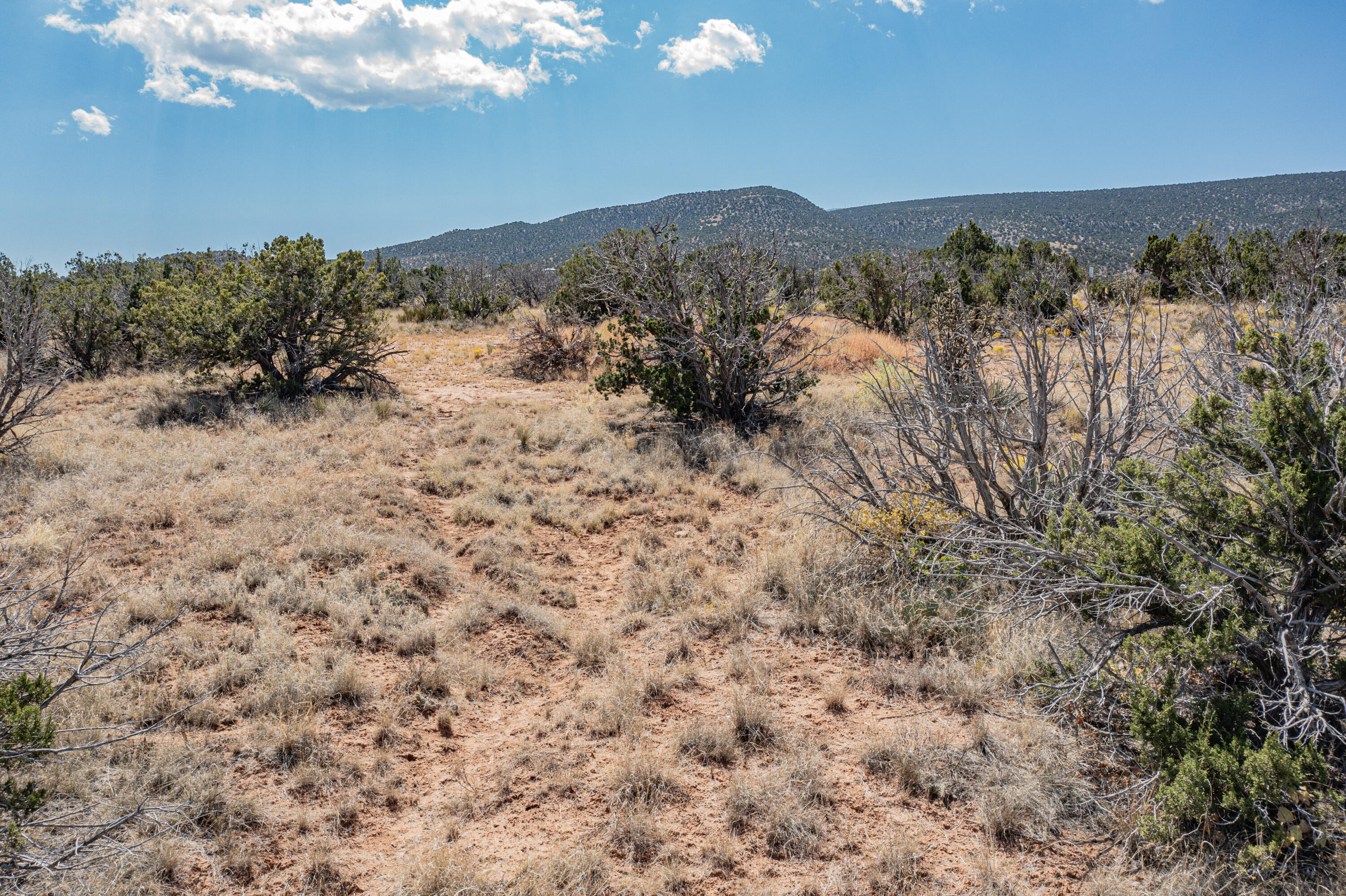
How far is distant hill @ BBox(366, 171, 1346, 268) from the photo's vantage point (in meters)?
59.9

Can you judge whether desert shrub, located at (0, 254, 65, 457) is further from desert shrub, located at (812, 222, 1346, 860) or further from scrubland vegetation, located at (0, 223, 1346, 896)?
desert shrub, located at (812, 222, 1346, 860)

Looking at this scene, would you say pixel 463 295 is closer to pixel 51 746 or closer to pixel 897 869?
pixel 51 746

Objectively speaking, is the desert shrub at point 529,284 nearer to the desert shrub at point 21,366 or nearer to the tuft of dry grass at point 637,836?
the desert shrub at point 21,366

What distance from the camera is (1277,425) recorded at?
2783 mm

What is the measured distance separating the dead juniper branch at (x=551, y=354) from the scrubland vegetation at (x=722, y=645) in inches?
218

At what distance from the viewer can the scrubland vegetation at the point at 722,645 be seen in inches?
111

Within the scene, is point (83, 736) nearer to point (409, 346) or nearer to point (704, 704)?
point (704, 704)

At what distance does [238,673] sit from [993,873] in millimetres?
4491

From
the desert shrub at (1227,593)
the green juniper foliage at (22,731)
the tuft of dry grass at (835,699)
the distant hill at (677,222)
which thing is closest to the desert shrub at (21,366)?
the green juniper foliage at (22,731)

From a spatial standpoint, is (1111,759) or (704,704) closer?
(1111,759)

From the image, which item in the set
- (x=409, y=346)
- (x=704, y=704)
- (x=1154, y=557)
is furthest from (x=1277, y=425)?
(x=409, y=346)

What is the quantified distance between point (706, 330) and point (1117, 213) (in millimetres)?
79827

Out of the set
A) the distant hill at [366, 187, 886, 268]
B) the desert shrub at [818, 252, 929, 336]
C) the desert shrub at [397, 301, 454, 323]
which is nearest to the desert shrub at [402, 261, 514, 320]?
the desert shrub at [397, 301, 454, 323]

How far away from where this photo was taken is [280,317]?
11.4 metres
